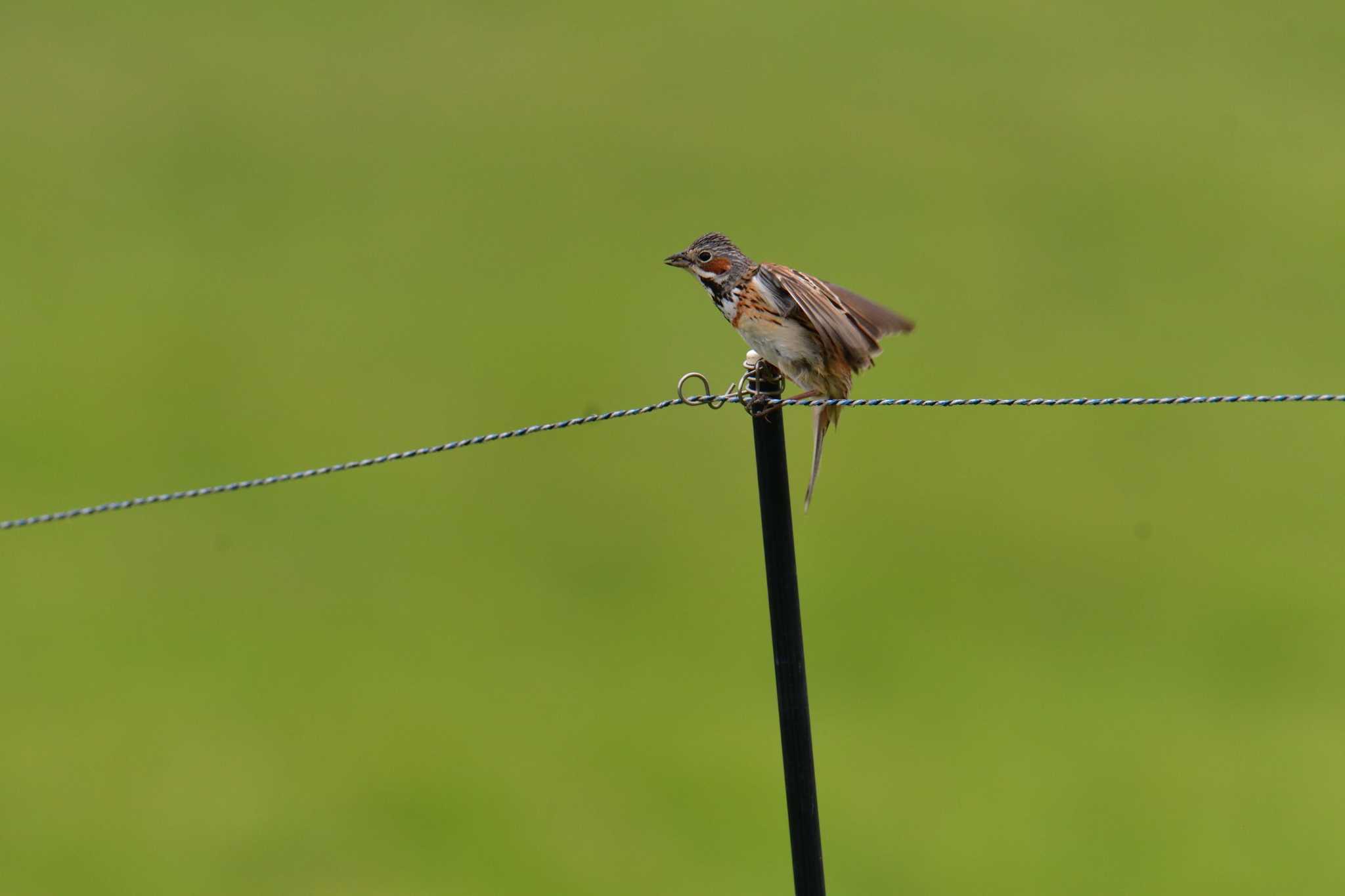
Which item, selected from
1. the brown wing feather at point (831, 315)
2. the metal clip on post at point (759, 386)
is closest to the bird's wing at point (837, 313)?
the brown wing feather at point (831, 315)

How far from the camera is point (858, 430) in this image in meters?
13.1

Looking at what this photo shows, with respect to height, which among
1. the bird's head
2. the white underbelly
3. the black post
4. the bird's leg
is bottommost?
the black post

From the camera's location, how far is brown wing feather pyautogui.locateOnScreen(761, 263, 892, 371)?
4.91 m

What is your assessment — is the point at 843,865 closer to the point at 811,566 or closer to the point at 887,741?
the point at 887,741

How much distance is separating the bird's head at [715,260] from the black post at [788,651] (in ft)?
4.32

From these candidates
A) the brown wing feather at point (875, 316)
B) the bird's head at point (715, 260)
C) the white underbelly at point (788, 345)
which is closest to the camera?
the brown wing feather at point (875, 316)

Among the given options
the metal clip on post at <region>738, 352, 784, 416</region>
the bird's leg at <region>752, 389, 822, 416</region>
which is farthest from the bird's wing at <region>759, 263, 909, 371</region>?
the metal clip on post at <region>738, 352, 784, 416</region>

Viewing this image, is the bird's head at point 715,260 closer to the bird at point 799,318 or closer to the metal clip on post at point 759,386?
the bird at point 799,318

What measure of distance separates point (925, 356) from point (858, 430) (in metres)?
0.91

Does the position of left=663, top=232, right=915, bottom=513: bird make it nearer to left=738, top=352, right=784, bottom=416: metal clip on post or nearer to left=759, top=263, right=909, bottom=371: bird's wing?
A: left=759, top=263, right=909, bottom=371: bird's wing

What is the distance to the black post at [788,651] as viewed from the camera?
3850 mm

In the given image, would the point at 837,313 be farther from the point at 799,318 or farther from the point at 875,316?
the point at 799,318

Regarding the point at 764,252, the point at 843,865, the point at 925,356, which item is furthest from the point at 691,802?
the point at 764,252

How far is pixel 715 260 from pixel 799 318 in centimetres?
38
